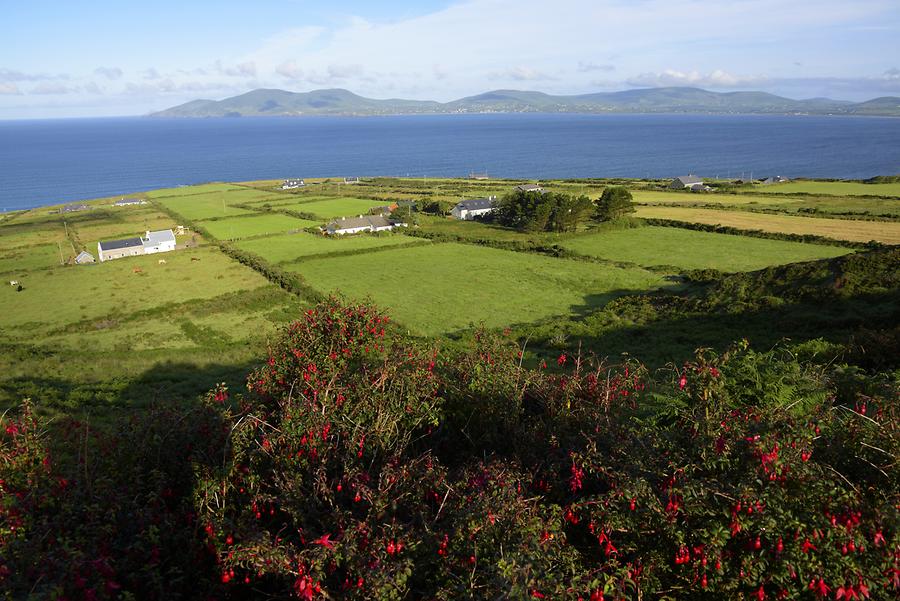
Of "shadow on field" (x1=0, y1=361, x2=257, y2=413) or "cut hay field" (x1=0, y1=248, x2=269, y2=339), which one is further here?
"cut hay field" (x1=0, y1=248, x2=269, y2=339)

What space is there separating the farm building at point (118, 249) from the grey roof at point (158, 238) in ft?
2.01

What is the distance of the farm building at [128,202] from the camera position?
81.9m

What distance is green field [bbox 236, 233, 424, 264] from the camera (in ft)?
159

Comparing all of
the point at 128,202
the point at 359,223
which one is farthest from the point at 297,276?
the point at 128,202

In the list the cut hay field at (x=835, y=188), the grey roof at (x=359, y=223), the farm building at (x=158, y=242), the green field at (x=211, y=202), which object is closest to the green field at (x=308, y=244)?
the grey roof at (x=359, y=223)

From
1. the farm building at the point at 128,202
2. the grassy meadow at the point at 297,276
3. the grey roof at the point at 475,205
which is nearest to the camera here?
the grassy meadow at the point at 297,276

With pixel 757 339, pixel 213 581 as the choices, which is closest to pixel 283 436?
pixel 213 581

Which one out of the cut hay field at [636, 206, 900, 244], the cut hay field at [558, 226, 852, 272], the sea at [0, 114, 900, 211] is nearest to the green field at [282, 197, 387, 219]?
the cut hay field at [558, 226, 852, 272]

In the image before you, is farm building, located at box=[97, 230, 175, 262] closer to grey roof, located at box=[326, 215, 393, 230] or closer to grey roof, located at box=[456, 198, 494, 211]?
grey roof, located at box=[326, 215, 393, 230]

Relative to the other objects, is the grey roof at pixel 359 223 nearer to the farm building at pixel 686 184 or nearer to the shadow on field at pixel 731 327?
the shadow on field at pixel 731 327

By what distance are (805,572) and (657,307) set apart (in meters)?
26.3

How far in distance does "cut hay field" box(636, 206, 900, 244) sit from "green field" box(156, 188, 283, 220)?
51.5 m

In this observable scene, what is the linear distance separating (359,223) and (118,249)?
74.4ft

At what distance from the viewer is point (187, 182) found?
121438 millimetres
